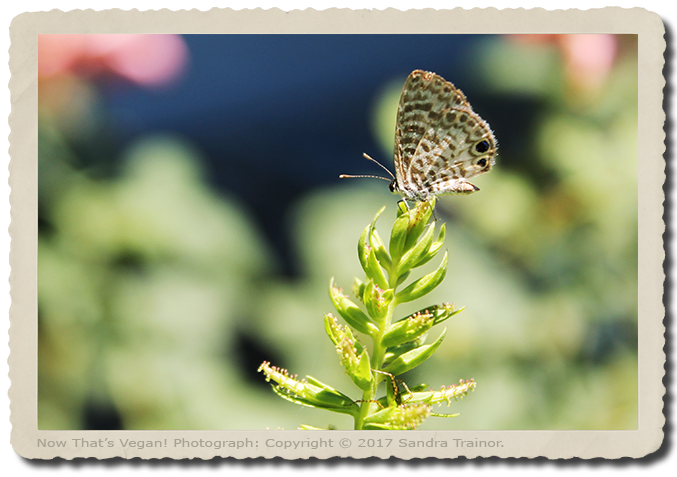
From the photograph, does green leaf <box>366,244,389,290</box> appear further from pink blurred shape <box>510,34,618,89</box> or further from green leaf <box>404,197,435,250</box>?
pink blurred shape <box>510,34,618,89</box>

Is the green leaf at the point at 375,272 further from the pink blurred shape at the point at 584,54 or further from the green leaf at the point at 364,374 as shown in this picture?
the pink blurred shape at the point at 584,54

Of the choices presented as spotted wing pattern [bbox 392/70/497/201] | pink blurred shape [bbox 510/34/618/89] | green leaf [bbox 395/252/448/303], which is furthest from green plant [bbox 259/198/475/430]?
pink blurred shape [bbox 510/34/618/89]

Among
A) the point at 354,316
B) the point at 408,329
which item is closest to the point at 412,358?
the point at 408,329

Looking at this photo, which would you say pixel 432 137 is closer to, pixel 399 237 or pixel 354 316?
pixel 399 237

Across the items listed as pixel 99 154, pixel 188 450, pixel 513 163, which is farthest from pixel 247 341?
pixel 513 163

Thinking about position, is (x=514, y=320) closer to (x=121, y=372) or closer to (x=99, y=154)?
(x=121, y=372)

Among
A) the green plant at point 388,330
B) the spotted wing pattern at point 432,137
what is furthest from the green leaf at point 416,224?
the spotted wing pattern at point 432,137

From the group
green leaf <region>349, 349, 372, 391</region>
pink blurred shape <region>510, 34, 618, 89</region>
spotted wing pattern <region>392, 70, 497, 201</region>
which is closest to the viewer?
green leaf <region>349, 349, 372, 391</region>
